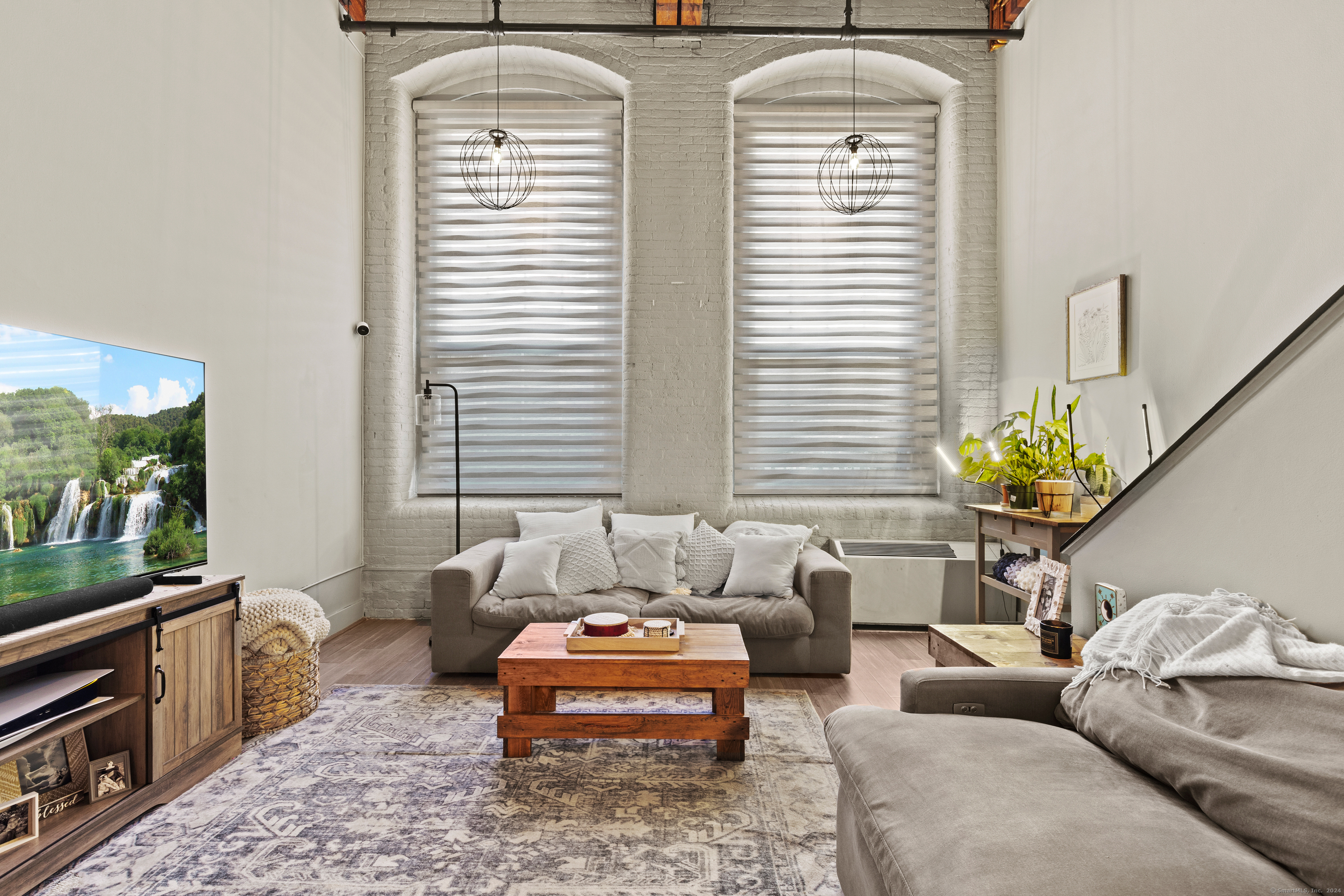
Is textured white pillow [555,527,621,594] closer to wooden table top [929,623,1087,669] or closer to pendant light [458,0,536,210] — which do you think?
wooden table top [929,623,1087,669]

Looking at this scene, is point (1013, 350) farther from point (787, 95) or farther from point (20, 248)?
point (20, 248)

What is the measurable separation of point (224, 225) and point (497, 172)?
237cm

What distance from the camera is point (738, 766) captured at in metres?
2.65

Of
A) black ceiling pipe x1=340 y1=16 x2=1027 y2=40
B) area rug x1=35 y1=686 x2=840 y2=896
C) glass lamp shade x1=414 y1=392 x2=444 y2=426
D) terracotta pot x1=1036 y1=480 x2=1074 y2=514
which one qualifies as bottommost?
area rug x1=35 y1=686 x2=840 y2=896

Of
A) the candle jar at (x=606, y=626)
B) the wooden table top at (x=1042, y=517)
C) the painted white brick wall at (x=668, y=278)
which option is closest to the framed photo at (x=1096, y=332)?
the wooden table top at (x=1042, y=517)

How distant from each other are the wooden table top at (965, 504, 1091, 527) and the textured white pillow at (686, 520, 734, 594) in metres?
1.57

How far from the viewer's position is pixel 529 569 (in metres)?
3.93

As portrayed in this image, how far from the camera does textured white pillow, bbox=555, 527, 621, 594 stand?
157 inches

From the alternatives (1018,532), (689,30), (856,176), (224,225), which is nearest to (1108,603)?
(1018,532)

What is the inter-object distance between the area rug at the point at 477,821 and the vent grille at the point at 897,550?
1.84 metres

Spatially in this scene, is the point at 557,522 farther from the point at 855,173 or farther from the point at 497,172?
the point at 855,173

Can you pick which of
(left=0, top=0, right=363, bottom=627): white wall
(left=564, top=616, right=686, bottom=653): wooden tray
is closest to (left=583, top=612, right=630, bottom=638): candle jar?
(left=564, top=616, right=686, bottom=653): wooden tray

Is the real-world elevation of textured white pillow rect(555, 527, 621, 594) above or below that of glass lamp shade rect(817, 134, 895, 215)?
below

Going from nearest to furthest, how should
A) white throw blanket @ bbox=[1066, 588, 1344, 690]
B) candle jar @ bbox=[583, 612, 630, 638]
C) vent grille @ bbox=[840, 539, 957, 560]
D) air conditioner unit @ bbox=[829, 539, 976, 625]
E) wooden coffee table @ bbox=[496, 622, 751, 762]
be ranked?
1. white throw blanket @ bbox=[1066, 588, 1344, 690]
2. wooden coffee table @ bbox=[496, 622, 751, 762]
3. candle jar @ bbox=[583, 612, 630, 638]
4. air conditioner unit @ bbox=[829, 539, 976, 625]
5. vent grille @ bbox=[840, 539, 957, 560]
